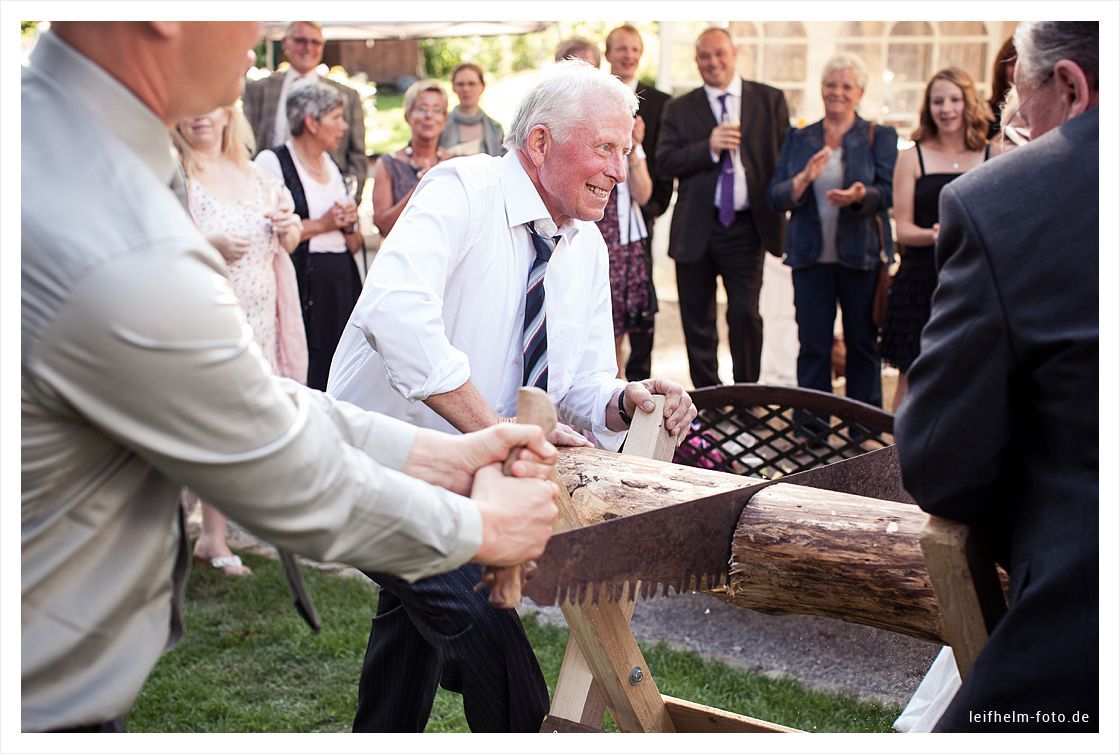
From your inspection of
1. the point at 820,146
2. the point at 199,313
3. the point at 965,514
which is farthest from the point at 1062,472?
the point at 820,146

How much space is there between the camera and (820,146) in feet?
21.1

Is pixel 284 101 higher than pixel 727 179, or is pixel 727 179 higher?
pixel 284 101

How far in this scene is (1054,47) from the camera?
1.77m

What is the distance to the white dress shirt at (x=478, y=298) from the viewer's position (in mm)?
2768

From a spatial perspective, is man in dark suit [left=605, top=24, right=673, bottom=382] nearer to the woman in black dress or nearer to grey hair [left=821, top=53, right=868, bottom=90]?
grey hair [left=821, top=53, right=868, bottom=90]

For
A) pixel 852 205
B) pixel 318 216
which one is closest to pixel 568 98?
pixel 318 216

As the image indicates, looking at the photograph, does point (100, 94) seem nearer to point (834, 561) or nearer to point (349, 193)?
point (834, 561)

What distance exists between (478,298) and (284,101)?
470 cm

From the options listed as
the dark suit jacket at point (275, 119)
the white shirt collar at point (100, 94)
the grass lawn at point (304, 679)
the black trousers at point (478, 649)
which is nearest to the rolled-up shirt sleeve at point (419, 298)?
the black trousers at point (478, 649)

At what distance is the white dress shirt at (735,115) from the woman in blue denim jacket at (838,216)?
0.26 metres

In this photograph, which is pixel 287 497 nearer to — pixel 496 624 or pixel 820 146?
pixel 496 624

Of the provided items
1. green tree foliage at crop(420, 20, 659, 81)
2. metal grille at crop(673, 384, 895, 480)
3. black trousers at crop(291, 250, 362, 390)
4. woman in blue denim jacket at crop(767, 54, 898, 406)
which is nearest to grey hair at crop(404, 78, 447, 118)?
black trousers at crop(291, 250, 362, 390)

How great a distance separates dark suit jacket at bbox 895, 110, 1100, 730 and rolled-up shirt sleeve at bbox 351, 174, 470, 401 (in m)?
1.21

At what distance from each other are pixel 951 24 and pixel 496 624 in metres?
7.22
